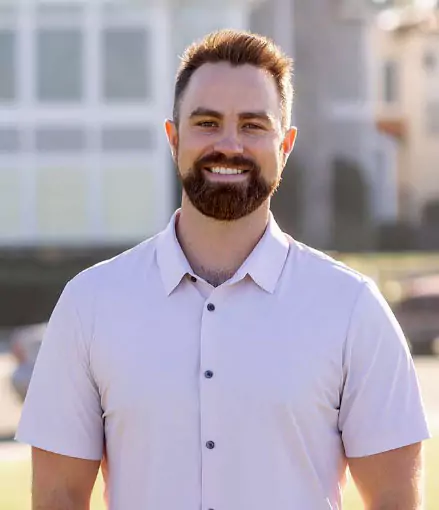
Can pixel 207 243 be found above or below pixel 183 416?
above

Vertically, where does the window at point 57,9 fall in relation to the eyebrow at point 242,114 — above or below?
above

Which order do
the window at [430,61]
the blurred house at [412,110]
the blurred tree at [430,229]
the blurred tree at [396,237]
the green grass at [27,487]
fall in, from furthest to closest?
1. the window at [430,61]
2. the blurred house at [412,110]
3. the blurred tree at [430,229]
4. the blurred tree at [396,237]
5. the green grass at [27,487]

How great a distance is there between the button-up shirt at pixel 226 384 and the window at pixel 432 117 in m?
41.8

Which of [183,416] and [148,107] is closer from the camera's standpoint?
[183,416]

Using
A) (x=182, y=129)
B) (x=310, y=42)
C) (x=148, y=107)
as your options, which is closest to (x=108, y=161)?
(x=148, y=107)

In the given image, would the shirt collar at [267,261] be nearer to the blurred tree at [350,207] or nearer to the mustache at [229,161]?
the mustache at [229,161]

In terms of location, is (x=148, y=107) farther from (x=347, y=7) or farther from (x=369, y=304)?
(x=369, y=304)

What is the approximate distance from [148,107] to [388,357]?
87.6 feet

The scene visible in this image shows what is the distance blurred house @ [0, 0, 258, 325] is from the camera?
1146 inches

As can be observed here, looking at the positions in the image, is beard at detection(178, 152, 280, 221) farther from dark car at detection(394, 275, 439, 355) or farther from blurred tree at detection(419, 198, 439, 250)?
blurred tree at detection(419, 198, 439, 250)

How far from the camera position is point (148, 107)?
2939 centimetres

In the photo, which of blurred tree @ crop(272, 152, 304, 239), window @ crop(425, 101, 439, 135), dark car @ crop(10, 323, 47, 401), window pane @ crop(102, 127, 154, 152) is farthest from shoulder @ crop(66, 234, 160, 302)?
window @ crop(425, 101, 439, 135)

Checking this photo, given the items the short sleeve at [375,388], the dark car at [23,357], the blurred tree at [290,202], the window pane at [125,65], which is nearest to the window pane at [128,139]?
the window pane at [125,65]

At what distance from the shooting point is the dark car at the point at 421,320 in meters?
21.1
